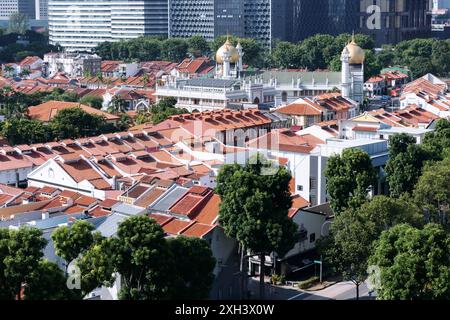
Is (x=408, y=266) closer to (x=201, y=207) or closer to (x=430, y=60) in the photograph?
(x=201, y=207)

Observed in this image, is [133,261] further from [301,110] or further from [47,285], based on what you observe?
[301,110]

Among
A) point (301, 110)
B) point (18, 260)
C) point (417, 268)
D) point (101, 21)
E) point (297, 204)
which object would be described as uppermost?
point (101, 21)

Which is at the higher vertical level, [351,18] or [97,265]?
[351,18]

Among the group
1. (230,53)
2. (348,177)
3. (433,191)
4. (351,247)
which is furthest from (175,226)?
(230,53)

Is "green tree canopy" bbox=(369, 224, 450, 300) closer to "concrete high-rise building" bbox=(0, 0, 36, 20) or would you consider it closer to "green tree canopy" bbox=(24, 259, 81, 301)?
"green tree canopy" bbox=(24, 259, 81, 301)

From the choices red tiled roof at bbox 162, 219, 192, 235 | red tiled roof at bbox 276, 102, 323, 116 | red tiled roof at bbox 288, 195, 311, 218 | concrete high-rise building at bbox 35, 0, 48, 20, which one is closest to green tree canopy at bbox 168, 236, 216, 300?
red tiled roof at bbox 162, 219, 192, 235
